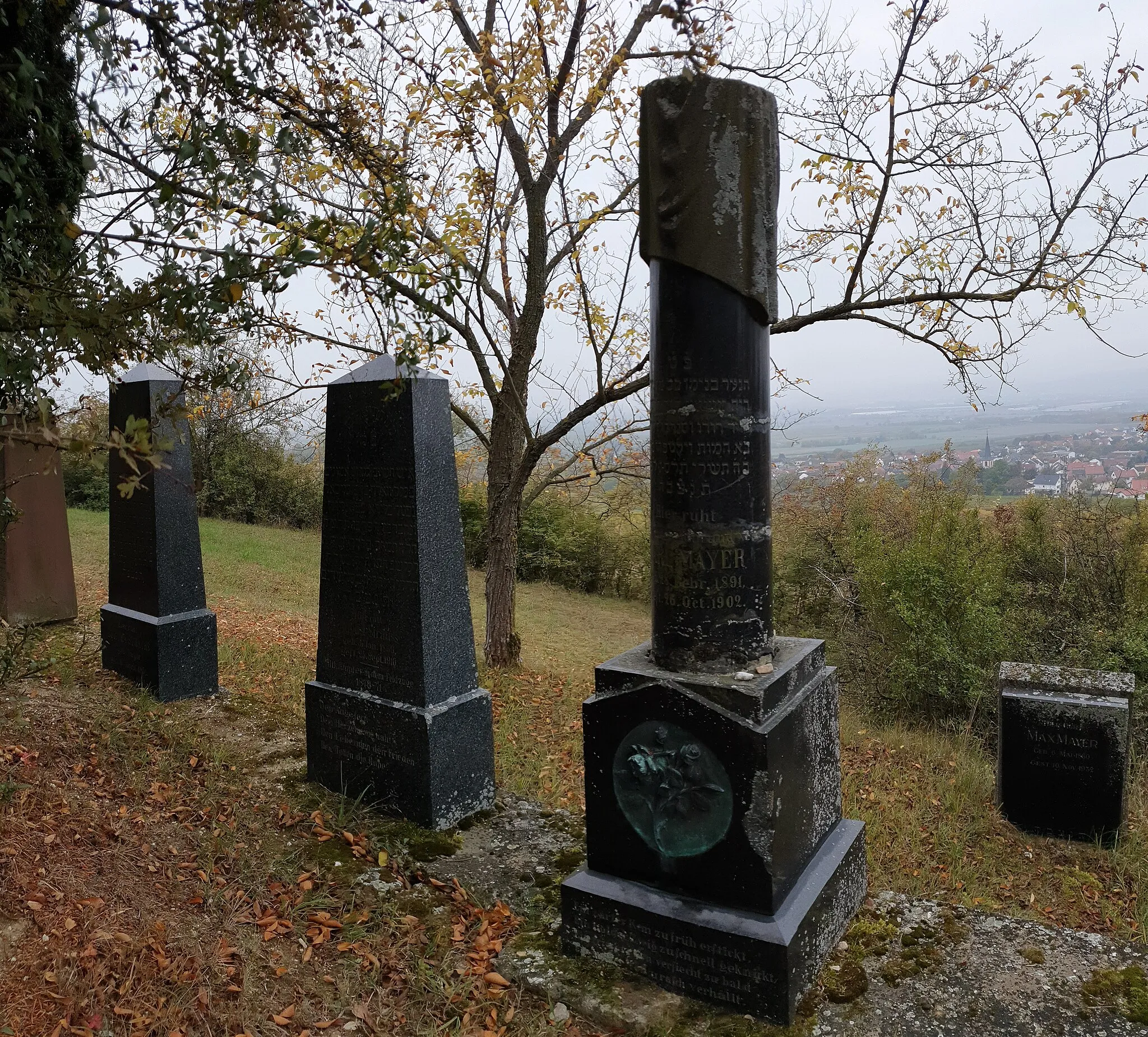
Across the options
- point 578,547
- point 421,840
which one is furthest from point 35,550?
point 578,547

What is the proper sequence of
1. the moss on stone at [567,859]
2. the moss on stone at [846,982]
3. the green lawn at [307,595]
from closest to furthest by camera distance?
the moss on stone at [846,982]
the moss on stone at [567,859]
the green lawn at [307,595]

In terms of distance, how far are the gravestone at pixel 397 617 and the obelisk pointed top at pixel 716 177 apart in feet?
6.41

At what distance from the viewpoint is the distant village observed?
1047 cm

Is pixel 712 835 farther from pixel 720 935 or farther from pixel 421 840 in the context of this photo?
pixel 421 840

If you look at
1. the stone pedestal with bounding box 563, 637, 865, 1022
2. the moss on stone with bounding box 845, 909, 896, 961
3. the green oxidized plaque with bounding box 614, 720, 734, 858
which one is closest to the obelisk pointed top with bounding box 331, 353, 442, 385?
the stone pedestal with bounding box 563, 637, 865, 1022

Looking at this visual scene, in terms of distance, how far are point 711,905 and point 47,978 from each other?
2.48 metres

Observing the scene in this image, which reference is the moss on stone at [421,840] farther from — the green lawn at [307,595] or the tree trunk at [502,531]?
the green lawn at [307,595]

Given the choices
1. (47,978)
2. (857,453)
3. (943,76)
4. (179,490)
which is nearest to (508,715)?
(179,490)

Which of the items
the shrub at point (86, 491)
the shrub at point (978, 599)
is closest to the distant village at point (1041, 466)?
the shrub at point (978, 599)

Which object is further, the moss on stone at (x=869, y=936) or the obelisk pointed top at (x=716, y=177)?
the moss on stone at (x=869, y=936)

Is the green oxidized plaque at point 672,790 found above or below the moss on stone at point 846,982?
above

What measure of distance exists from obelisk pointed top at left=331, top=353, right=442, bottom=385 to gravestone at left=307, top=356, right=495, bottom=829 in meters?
0.01

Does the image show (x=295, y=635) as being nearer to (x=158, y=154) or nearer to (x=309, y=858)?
(x=309, y=858)

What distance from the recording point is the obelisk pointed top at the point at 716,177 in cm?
315
